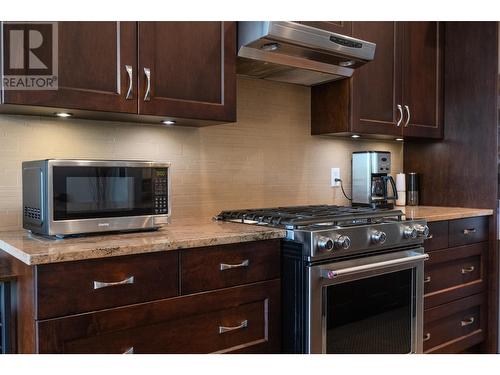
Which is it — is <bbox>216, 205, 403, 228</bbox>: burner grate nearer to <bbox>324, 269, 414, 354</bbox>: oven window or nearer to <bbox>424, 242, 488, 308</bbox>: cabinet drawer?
<bbox>324, 269, 414, 354</bbox>: oven window

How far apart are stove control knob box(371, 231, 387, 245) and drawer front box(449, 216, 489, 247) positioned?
77 centimetres

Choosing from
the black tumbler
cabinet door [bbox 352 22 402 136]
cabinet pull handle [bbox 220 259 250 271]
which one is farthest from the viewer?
the black tumbler

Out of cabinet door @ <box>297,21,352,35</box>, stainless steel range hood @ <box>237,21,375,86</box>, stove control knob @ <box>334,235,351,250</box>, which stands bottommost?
stove control knob @ <box>334,235,351,250</box>

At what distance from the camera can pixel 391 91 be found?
2.72 metres

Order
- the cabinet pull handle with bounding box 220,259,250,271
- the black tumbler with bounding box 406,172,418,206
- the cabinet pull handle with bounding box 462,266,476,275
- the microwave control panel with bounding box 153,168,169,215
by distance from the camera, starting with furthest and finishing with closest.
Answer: the black tumbler with bounding box 406,172,418,206, the cabinet pull handle with bounding box 462,266,476,275, the microwave control panel with bounding box 153,168,169,215, the cabinet pull handle with bounding box 220,259,250,271

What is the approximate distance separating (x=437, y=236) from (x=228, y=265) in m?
1.37

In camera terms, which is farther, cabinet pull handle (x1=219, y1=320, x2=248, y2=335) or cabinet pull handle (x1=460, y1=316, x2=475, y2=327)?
cabinet pull handle (x1=460, y1=316, x2=475, y2=327)

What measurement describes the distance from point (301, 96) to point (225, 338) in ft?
5.26

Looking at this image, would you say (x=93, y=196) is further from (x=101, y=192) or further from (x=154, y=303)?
(x=154, y=303)

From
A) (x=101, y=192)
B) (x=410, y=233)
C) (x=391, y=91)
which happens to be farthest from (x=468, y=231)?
(x=101, y=192)

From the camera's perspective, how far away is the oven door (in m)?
1.80

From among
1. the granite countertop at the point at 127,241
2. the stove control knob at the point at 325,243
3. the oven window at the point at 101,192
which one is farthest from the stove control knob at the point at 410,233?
the oven window at the point at 101,192

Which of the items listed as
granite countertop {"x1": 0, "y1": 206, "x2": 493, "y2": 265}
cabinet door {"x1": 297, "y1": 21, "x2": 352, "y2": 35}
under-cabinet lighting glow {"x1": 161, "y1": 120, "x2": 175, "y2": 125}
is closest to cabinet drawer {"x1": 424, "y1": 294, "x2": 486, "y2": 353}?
granite countertop {"x1": 0, "y1": 206, "x2": 493, "y2": 265}

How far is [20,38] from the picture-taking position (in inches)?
60.9
